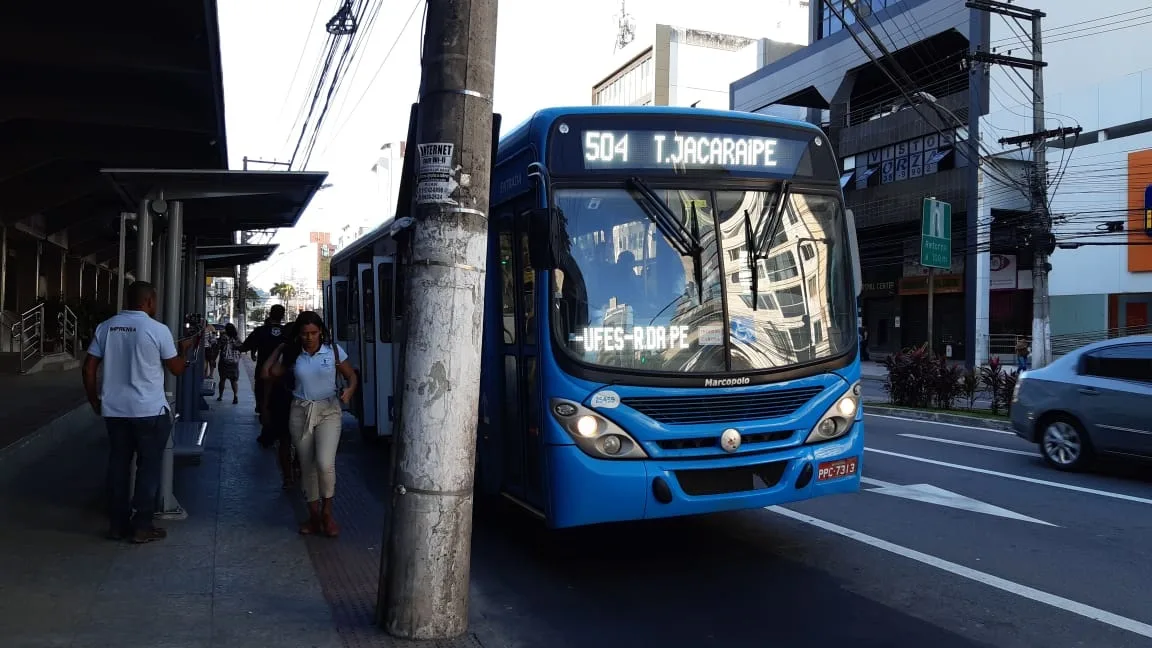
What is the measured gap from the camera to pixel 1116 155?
3216 cm

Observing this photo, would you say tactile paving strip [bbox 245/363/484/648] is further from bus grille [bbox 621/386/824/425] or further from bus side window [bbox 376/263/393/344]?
bus grille [bbox 621/386/824/425]

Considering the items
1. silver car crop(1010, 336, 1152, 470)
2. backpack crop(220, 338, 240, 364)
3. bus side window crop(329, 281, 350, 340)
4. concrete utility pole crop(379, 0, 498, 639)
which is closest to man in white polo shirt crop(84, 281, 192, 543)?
concrete utility pole crop(379, 0, 498, 639)

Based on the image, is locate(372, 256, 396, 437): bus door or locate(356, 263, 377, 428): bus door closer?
locate(372, 256, 396, 437): bus door

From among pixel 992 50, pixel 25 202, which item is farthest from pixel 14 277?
pixel 992 50

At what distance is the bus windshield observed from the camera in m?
5.98

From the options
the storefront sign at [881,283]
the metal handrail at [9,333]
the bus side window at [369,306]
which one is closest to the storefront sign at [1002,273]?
the storefront sign at [881,283]

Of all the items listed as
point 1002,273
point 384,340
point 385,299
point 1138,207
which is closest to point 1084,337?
point 1138,207

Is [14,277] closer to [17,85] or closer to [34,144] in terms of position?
[34,144]

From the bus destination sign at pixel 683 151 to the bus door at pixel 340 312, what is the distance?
8552 mm

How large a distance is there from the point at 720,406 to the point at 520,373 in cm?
143

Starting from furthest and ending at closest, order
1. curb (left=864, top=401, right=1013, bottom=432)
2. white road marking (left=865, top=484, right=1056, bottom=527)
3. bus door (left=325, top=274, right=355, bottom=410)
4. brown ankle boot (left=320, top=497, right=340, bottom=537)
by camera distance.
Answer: curb (left=864, top=401, right=1013, bottom=432) < bus door (left=325, top=274, right=355, bottom=410) < white road marking (left=865, top=484, right=1056, bottom=527) < brown ankle boot (left=320, top=497, right=340, bottom=537)

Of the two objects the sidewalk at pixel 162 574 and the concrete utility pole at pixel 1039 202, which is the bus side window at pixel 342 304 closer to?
the sidewalk at pixel 162 574

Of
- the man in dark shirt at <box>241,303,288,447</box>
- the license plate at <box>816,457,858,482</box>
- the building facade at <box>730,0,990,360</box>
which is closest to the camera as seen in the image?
Answer: the license plate at <box>816,457,858,482</box>

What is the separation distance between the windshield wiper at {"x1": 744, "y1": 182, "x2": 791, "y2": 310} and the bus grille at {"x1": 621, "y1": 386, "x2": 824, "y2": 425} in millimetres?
623
